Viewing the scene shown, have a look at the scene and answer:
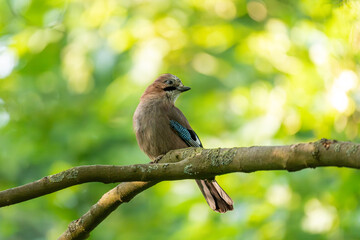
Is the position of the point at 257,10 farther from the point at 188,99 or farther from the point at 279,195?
the point at 279,195

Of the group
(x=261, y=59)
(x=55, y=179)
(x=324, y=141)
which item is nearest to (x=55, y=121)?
(x=261, y=59)

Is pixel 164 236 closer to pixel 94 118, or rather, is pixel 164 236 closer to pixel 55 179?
pixel 94 118

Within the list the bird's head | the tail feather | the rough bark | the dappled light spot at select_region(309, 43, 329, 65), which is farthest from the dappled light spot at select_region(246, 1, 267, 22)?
the rough bark

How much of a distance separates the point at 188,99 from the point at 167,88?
1.93m

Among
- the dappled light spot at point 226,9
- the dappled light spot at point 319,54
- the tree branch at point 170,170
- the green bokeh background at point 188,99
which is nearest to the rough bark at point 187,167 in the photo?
the tree branch at point 170,170

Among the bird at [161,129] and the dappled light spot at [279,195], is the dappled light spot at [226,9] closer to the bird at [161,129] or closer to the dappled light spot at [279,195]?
the bird at [161,129]

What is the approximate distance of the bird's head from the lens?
687 centimetres

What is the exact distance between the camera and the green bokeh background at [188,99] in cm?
602

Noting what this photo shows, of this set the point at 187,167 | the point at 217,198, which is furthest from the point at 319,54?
the point at 187,167

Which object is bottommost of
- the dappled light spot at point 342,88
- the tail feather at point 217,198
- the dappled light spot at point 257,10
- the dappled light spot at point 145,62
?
the tail feather at point 217,198

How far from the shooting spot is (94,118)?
8633 millimetres

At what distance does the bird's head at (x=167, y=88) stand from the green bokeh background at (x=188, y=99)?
701 millimetres

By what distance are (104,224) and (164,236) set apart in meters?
1.83

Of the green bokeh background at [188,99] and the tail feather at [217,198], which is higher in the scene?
the green bokeh background at [188,99]
